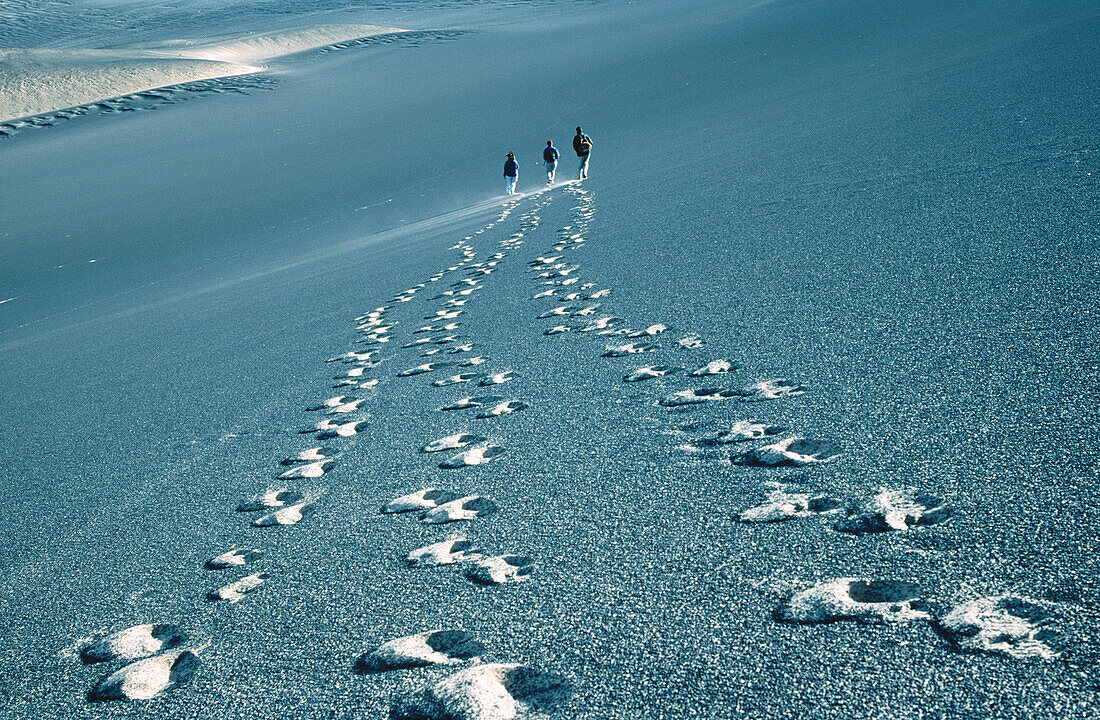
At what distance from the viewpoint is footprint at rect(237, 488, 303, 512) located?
3.51m

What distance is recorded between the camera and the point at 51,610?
2975 millimetres

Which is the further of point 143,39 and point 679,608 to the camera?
point 143,39

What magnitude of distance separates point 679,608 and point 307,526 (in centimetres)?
159

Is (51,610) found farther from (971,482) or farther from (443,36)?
(443,36)

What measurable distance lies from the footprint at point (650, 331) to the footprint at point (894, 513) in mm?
2440

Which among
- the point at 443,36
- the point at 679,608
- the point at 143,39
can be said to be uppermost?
the point at 143,39

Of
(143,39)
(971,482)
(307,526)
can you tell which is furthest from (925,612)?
(143,39)

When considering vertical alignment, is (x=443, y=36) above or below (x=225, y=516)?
above

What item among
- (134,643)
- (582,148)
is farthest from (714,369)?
(582,148)

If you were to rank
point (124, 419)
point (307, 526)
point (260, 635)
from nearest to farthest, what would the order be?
point (260, 635) → point (307, 526) → point (124, 419)

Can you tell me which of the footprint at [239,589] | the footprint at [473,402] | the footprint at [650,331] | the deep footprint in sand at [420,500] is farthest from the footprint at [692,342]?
the footprint at [239,589]

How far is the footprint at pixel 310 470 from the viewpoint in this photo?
379cm

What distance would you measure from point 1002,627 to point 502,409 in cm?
261

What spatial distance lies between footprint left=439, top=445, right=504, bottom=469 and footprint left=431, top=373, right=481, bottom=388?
1.10m
